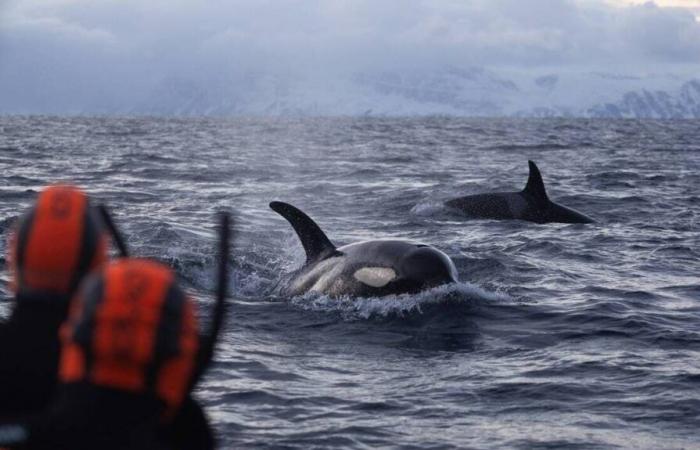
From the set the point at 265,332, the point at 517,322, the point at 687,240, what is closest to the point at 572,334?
the point at 517,322

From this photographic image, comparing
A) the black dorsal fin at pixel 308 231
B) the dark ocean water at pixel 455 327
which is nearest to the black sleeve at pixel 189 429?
the dark ocean water at pixel 455 327

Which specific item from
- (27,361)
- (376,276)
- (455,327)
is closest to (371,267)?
(376,276)

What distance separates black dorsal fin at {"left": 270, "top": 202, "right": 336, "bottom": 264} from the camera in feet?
35.6

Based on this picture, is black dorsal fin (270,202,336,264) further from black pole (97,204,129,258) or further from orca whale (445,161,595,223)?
orca whale (445,161,595,223)

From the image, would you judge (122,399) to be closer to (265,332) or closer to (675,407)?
(675,407)

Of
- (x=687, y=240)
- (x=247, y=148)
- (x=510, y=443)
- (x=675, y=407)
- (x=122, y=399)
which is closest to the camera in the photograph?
(x=122, y=399)

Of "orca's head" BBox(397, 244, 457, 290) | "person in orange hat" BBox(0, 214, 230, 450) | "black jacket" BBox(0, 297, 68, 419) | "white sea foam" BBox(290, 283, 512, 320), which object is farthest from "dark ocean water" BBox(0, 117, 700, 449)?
"person in orange hat" BBox(0, 214, 230, 450)

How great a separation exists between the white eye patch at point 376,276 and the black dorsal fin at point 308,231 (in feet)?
2.49

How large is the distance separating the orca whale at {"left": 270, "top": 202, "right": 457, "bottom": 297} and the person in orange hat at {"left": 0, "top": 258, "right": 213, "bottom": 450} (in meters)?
7.45

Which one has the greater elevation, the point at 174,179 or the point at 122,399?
the point at 122,399

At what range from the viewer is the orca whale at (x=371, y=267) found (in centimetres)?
1004

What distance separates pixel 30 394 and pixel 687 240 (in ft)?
48.4

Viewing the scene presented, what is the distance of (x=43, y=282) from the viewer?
280 cm

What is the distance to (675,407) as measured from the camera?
7477 millimetres
